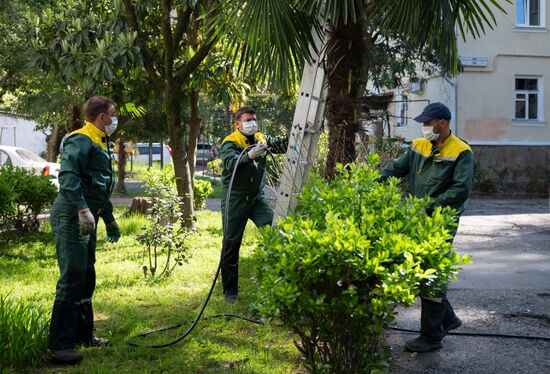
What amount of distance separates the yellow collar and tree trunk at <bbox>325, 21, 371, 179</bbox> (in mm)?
2472

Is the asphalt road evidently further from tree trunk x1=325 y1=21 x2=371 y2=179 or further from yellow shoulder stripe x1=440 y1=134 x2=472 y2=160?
tree trunk x1=325 y1=21 x2=371 y2=179

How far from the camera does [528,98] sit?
25.4 metres

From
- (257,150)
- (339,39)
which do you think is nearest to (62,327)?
(257,150)

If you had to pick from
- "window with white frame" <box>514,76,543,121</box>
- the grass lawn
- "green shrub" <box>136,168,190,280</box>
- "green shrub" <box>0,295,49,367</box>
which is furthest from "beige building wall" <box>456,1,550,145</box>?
"green shrub" <box>0,295,49,367</box>

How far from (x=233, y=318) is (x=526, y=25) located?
73.0 feet

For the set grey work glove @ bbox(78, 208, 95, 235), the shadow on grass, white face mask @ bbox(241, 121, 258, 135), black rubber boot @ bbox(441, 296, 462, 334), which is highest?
white face mask @ bbox(241, 121, 258, 135)

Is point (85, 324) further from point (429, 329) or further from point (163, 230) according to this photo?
point (163, 230)

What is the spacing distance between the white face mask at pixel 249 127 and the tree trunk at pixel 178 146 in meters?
5.23

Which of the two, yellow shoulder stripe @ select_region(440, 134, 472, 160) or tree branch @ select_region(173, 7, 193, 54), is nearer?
yellow shoulder stripe @ select_region(440, 134, 472, 160)

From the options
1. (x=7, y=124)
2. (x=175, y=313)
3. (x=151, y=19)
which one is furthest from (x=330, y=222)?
(x=7, y=124)

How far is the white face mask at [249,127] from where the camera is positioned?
657 centimetres

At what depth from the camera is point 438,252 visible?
11.5 feet

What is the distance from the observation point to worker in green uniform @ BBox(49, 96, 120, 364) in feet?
16.0

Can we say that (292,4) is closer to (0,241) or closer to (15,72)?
(0,241)
